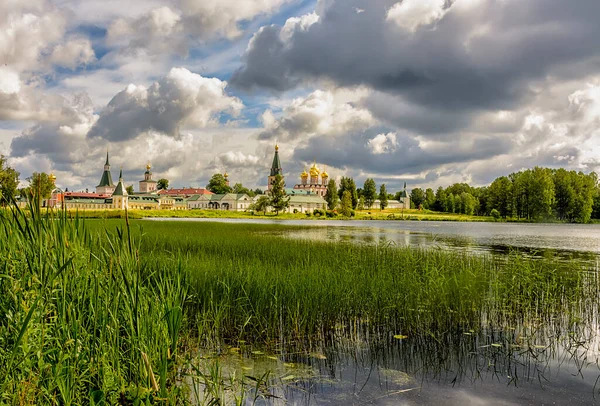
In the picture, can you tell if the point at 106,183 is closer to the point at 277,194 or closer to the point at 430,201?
the point at 277,194

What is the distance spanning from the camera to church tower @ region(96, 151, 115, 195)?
151 m

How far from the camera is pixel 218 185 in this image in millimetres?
172250

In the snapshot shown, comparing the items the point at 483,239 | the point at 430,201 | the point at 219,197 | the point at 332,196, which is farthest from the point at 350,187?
the point at 483,239

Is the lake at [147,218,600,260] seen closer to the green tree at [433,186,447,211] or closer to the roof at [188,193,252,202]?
the green tree at [433,186,447,211]

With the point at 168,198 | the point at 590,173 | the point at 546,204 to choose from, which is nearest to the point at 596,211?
Answer: the point at 590,173

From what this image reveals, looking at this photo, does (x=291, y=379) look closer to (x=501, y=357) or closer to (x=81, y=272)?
(x=81, y=272)

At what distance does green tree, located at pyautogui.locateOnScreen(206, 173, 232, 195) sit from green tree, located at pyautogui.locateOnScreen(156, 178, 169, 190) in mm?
19554

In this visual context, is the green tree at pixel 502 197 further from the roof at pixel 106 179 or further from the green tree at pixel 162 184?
the green tree at pixel 162 184

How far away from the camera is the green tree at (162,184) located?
18175 cm

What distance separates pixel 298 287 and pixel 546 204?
85.2 m

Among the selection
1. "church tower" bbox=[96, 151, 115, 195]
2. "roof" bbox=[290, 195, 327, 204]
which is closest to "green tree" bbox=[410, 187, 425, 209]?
"roof" bbox=[290, 195, 327, 204]

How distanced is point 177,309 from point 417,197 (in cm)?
18760

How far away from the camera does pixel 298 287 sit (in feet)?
27.2

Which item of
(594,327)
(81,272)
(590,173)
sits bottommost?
(594,327)
